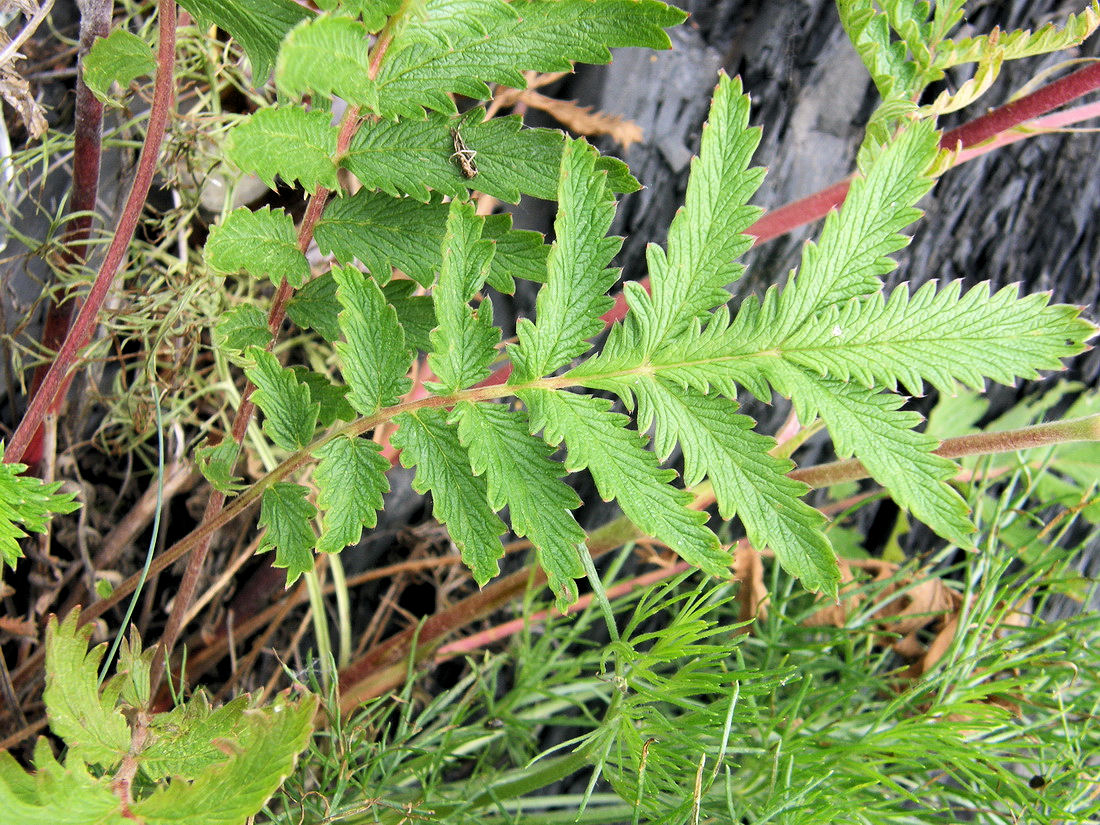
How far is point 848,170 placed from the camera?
144 centimetres

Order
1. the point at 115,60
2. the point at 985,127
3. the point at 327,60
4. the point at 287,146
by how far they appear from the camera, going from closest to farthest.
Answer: the point at 327,60 < the point at 287,146 < the point at 115,60 < the point at 985,127

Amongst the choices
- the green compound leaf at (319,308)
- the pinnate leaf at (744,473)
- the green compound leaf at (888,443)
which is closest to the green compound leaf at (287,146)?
the green compound leaf at (319,308)

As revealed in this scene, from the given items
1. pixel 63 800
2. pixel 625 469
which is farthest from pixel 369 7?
pixel 63 800

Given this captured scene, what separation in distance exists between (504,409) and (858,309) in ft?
1.16

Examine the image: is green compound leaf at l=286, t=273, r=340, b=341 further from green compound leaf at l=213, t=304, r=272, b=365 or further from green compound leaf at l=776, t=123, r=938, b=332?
green compound leaf at l=776, t=123, r=938, b=332

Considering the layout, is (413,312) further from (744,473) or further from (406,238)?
(744,473)

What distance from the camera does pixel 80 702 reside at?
790 mm

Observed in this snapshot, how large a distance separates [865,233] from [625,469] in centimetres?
32

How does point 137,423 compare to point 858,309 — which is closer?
point 858,309

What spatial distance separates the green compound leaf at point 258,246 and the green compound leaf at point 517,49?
0.16m

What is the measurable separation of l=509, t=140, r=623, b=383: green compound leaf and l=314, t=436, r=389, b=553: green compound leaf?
0.16 metres

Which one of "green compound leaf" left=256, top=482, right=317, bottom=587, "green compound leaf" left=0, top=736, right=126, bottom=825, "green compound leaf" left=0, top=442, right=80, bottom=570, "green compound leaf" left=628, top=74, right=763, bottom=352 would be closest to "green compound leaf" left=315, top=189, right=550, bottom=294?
"green compound leaf" left=628, top=74, right=763, bottom=352

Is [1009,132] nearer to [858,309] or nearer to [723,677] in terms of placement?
[858,309]

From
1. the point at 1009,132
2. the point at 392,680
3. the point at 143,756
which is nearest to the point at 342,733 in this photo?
the point at 392,680
